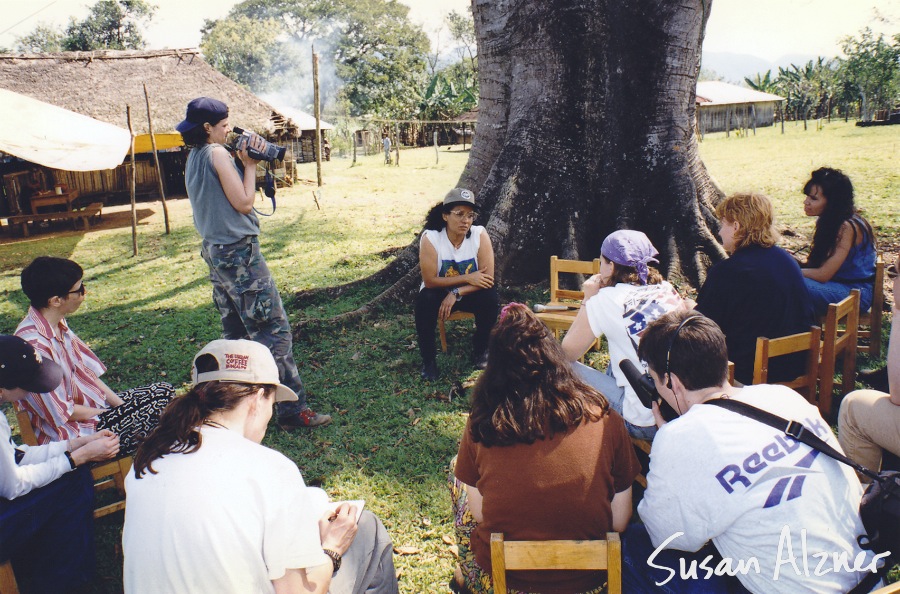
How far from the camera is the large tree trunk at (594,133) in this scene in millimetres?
5953

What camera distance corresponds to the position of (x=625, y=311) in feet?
10.2

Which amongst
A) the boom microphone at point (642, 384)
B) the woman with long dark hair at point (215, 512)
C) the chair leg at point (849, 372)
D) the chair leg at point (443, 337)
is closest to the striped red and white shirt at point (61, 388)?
the woman with long dark hair at point (215, 512)

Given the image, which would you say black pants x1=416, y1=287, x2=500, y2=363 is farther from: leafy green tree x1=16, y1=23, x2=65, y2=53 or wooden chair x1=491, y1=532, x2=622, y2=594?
leafy green tree x1=16, y1=23, x2=65, y2=53

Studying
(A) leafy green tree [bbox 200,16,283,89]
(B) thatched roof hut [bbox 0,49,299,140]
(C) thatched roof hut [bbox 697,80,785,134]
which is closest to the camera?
(B) thatched roof hut [bbox 0,49,299,140]

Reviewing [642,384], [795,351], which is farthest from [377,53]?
[642,384]

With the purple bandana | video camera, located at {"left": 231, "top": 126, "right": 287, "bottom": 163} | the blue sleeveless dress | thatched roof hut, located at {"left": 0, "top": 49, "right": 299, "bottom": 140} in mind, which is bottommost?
the blue sleeveless dress

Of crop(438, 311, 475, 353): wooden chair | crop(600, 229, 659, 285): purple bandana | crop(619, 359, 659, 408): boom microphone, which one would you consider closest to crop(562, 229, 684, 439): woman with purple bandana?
crop(600, 229, 659, 285): purple bandana

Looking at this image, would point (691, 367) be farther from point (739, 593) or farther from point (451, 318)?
point (451, 318)

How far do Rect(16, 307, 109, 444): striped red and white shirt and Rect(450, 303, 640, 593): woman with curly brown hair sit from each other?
239cm

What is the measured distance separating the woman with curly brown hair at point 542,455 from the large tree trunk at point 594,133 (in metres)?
4.10

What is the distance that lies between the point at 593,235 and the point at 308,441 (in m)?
3.68

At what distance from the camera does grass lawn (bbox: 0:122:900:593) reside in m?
3.70

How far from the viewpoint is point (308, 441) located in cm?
431

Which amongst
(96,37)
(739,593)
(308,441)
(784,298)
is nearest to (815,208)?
(784,298)
